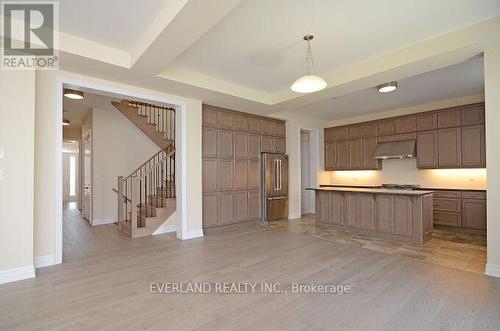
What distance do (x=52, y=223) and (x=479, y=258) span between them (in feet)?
20.3

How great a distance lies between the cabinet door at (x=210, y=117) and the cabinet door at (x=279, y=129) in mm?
1853

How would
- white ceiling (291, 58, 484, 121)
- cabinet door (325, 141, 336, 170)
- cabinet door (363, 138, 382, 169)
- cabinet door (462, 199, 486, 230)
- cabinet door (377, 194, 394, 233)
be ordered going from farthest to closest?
cabinet door (325, 141, 336, 170)
cabinet door (363, 138, 382, 169)
cabinet door (462, 199, 486, 230)
cabinet door (377, 194, 394, 233)
white ceiling (291, 58, 484, 121)

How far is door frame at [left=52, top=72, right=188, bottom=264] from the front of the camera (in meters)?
3.64

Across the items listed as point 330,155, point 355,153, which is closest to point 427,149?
point 355,153

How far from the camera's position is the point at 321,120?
8.17m

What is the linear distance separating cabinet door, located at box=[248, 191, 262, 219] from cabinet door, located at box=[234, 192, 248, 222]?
0.13 metres

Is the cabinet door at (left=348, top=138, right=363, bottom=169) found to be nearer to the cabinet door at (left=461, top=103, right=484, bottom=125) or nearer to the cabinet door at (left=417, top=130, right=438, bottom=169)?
the cabinet door at (left=417, top=130, right=438, bottom=169)

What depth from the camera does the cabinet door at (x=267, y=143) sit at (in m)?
6.61

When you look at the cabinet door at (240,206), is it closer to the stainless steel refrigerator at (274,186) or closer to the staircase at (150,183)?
the stainless steel refrigerator at (274,186)

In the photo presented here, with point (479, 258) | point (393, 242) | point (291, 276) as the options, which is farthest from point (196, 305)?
point (479, 258)

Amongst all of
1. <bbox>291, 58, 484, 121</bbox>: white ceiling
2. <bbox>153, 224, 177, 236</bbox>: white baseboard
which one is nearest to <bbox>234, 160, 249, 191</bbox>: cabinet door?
<bbox>153, 224, 177, 236</bbox>: white baseboard

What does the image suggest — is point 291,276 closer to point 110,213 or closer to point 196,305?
point 196,305

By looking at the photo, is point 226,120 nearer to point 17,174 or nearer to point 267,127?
point 267,127

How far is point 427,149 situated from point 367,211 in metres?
2.53
